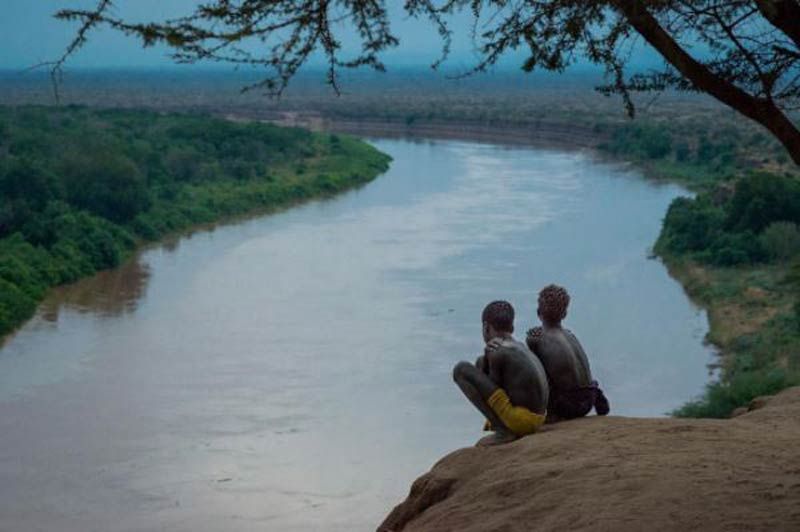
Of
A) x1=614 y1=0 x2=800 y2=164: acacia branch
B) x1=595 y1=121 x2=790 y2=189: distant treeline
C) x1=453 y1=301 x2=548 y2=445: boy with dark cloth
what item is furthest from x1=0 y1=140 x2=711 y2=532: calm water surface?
x1=595 y1=121 x2=790 y2=189: distant treeline

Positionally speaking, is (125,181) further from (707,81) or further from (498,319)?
(707,81)

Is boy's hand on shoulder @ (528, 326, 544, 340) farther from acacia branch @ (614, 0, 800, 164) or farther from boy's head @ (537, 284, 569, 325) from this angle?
acacia branch @ (614, 0, 800, 164)

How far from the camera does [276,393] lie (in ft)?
67.3

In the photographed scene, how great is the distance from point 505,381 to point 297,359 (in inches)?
603

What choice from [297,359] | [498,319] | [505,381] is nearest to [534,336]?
[498,319]

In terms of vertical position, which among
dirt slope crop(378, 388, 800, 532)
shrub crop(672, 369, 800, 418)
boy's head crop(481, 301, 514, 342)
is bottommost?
shrub crop(672, 369, 800, 418)

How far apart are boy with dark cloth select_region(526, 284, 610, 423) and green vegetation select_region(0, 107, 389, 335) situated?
19.1 meters

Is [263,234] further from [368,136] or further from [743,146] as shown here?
[368,136]

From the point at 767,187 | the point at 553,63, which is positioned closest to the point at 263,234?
the point at 767,187

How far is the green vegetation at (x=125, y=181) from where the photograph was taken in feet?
107

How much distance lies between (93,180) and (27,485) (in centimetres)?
2529

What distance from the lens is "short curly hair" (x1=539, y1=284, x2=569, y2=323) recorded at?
7.93 meters

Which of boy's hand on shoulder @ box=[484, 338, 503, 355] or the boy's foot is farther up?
boy's hand on shoulder @ box=[484, 338, 503, 355]

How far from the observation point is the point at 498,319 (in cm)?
779
